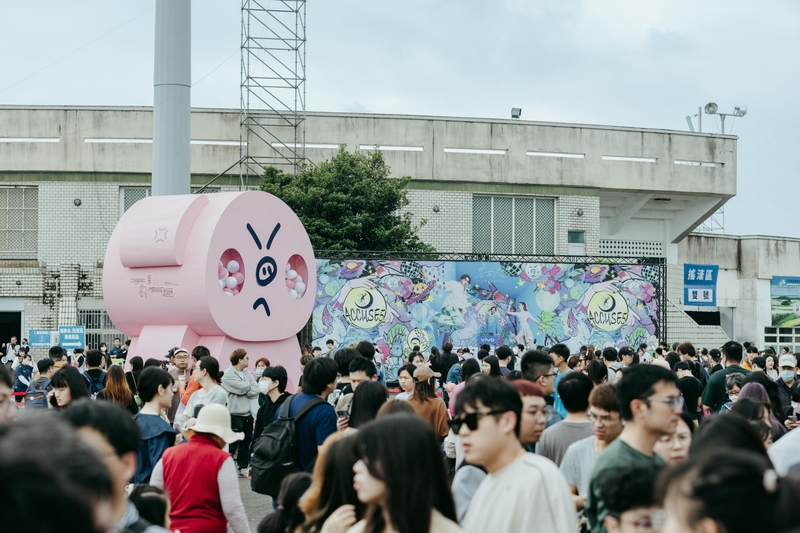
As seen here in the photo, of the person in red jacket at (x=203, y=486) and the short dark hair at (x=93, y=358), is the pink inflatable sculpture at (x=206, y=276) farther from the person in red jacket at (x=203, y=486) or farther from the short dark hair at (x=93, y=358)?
the person in red jacket at (x=203, y=486)

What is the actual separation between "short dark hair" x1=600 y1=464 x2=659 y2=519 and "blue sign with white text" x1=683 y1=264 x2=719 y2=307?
30086 millimetres

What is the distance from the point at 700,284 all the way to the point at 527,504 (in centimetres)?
3083

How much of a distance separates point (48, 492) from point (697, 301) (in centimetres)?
3217

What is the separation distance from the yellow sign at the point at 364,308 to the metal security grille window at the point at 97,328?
973cm

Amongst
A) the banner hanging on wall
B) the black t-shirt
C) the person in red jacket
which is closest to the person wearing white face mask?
the person in red jacket


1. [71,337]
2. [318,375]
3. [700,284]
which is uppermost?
[700,284]

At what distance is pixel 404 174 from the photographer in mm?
29953

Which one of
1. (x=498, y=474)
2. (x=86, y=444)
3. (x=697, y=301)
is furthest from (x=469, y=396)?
(x=697, y=301)

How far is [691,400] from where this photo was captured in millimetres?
10180

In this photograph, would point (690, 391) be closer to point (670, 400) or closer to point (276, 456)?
point (276, 456)

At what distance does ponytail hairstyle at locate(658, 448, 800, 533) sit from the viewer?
1849 millimetres

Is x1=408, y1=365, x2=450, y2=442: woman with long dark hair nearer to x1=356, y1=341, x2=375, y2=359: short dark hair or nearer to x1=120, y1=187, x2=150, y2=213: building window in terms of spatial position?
x1=356, y1=341, x2=375, y2=359: short dark hair

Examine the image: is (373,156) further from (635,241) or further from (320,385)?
(320,385)

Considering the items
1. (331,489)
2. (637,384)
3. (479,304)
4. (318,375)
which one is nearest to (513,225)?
(479,304)
